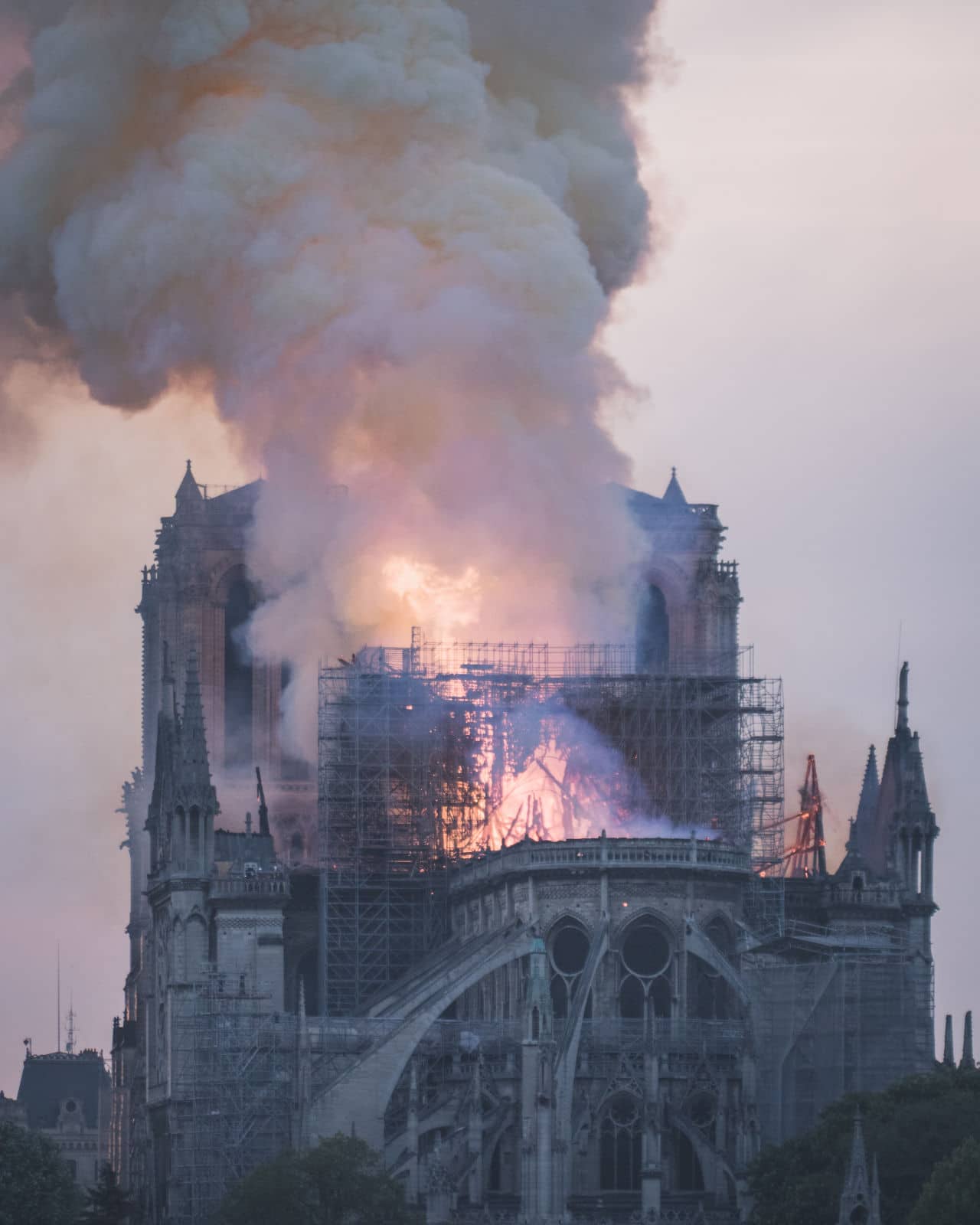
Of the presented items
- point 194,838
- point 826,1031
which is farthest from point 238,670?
point 826,1031

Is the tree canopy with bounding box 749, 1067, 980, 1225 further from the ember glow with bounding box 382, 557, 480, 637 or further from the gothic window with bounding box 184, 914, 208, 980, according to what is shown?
the ember glow with bounding box 382, 557, 480, 637

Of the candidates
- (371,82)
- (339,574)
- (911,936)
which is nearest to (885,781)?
(911,936)

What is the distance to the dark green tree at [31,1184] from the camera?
421ft

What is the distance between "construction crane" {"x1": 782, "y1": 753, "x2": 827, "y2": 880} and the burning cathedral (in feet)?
1.50

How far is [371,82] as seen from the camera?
501ft

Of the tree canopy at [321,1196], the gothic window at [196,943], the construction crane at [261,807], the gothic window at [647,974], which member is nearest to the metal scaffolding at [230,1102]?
the gothic window at [196,943]

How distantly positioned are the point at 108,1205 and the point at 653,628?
131 feet

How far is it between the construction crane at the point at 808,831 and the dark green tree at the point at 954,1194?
153 feet

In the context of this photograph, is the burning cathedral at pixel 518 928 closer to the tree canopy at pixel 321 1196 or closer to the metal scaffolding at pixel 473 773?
the metal scaffolding at pixel 473 773

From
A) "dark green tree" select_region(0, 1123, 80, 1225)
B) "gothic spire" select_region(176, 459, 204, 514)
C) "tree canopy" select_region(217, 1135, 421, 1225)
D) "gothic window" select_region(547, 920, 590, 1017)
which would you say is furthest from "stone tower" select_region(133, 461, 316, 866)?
"tree canopy" select_region(217, 1135, 421, 1225)

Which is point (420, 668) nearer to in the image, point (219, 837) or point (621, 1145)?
point (219, 837)

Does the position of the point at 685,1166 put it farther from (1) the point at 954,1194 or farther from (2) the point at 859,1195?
(1) the point at 954,1194

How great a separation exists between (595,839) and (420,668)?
13144 mm

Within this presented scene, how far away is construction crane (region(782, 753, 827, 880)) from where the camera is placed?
15988cm
